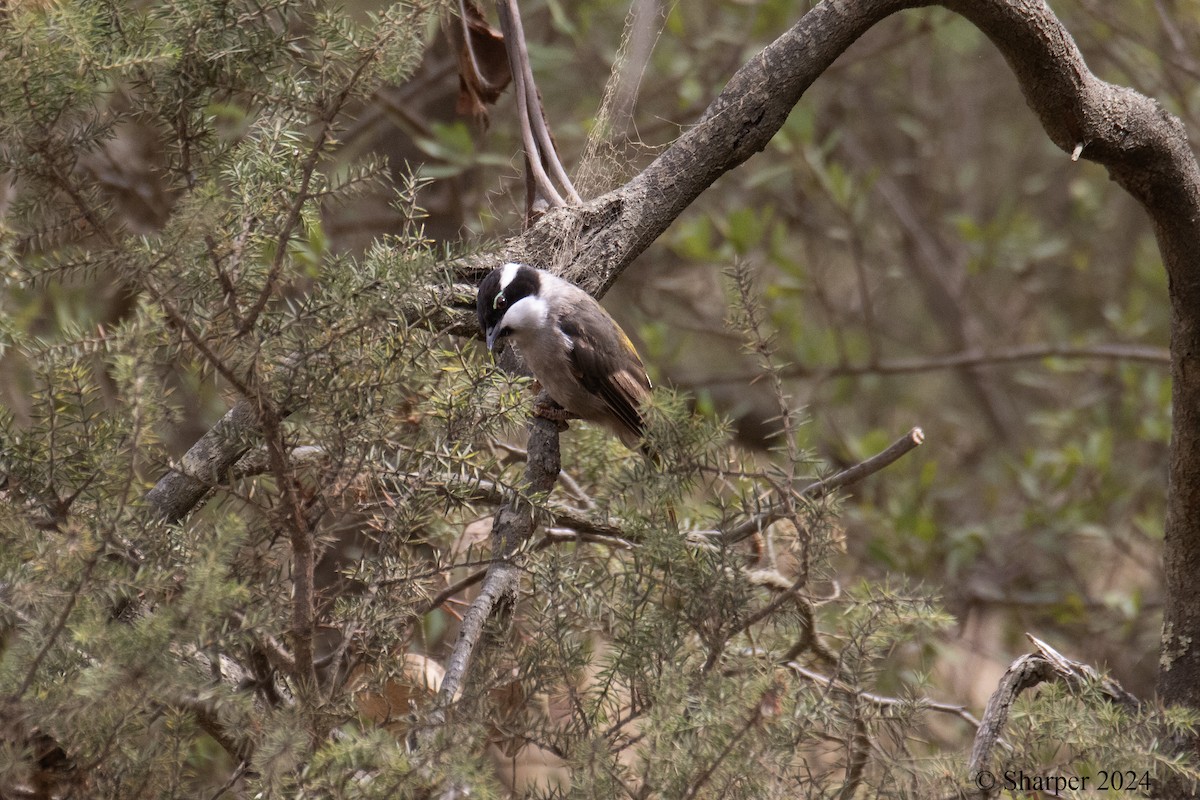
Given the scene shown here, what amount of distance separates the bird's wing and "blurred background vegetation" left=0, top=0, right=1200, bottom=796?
2.15 feet

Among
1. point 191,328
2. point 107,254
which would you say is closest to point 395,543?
point 191,328

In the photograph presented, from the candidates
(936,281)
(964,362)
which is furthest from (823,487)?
(936,281)

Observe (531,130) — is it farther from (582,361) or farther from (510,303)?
(582,361)

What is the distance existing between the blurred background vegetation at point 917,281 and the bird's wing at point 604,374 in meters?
0.66

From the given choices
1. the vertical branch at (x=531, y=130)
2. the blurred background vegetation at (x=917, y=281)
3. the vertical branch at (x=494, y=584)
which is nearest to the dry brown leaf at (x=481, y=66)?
the vertical branch at (x=531, y=130)

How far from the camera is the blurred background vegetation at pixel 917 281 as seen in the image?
6105 mm

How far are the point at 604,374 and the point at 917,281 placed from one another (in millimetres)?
5398

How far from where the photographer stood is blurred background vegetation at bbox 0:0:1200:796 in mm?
6105

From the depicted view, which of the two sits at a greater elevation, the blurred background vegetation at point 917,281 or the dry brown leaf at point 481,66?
the dry brown leaf at point 481,66

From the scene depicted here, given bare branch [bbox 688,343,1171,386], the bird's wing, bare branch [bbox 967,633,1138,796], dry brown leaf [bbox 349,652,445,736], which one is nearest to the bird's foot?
the bird's wing

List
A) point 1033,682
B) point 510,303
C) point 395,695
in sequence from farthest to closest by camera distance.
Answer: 1. point 510,303
2. point 1033,682
3. point 395,695

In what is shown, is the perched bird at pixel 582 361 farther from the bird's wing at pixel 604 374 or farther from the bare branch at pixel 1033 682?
the bare branch at pixel 1033 682

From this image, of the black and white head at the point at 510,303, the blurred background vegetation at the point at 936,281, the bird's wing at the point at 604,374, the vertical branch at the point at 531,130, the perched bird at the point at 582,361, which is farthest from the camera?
the blurred background vegetation at the point at 936,281

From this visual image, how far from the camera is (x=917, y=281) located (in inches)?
349
